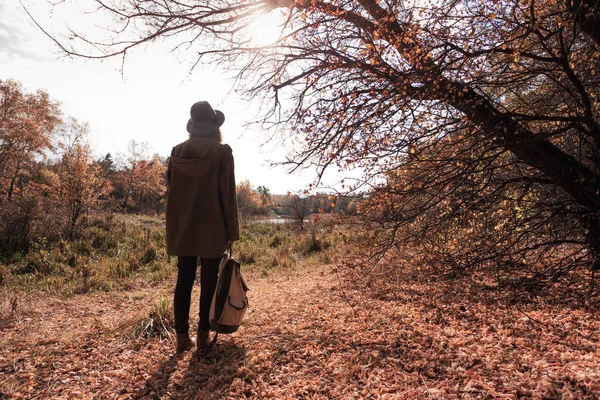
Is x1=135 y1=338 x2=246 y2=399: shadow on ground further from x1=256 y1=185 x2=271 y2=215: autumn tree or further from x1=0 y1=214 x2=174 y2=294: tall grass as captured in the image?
x1=256 y1=185 x2=271 y2=215: autumn tree

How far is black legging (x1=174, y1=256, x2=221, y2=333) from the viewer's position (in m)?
2.45

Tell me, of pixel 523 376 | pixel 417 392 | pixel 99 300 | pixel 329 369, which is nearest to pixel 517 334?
pixel 523 376

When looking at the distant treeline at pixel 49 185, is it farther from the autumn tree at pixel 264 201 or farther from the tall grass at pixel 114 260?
the autumn tree at pixel 264 201

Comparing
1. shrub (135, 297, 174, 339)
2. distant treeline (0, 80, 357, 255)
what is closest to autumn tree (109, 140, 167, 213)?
distant treeline (0, 80, 357, 255)

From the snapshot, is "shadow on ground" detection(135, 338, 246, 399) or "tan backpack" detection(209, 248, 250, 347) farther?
"tan backpack" detection(209, 248, 250, 347)

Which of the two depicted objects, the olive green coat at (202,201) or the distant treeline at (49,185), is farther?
the distant treeline at (49,185)

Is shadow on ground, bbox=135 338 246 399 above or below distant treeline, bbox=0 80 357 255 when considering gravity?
below

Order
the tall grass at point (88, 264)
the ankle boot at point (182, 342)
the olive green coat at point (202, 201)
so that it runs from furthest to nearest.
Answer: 1. the tall grass at point (88, 264)
2. the ankle boot at point (182, 342)
3. the olive green coat at point (202, 201)

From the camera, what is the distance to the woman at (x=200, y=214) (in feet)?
7.86

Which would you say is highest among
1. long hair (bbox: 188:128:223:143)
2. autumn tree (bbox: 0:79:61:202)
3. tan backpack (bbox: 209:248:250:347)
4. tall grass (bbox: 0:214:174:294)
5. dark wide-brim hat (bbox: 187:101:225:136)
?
autumn tree (bbox: 0:79:61:202)

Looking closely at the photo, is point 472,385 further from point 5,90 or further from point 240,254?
point 5,90

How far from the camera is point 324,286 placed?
192 inches

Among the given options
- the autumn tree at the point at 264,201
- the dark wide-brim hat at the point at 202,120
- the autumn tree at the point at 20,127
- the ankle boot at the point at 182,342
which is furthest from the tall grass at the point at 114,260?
the autumn tree at the point at 264,201

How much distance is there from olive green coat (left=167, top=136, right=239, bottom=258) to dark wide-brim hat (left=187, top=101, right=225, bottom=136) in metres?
0.11
